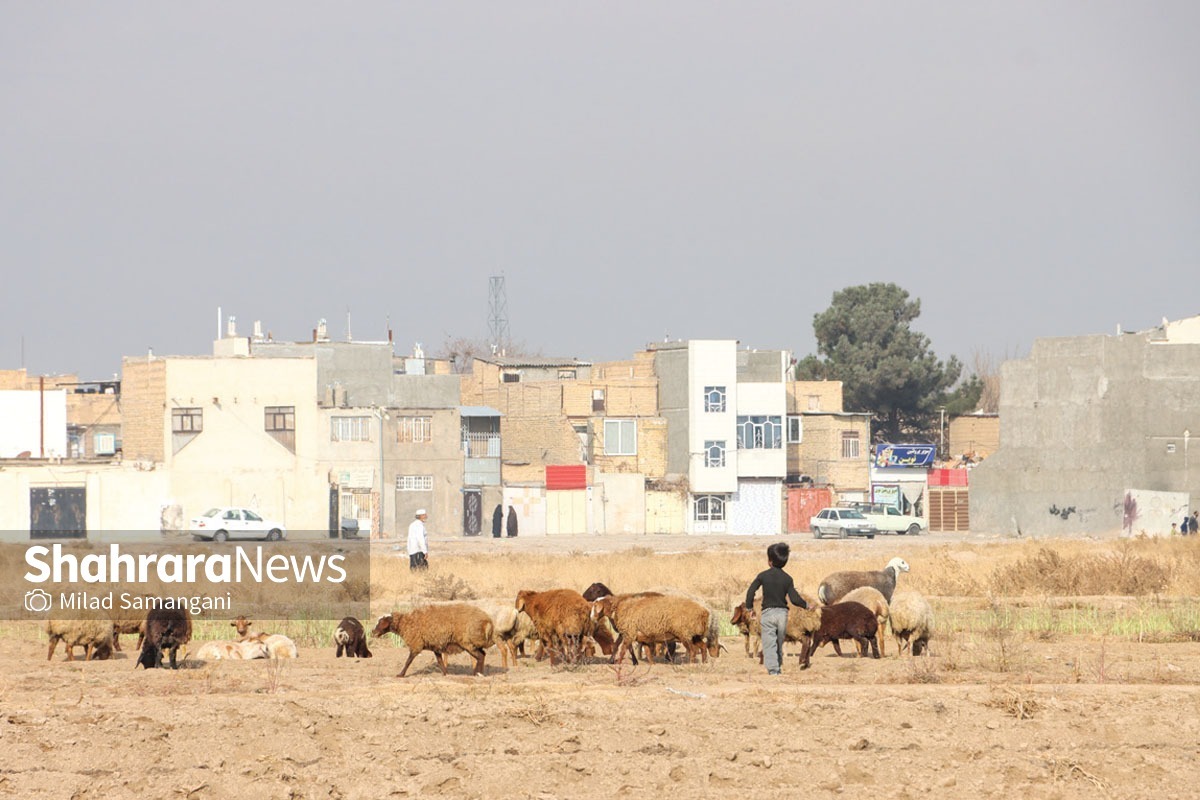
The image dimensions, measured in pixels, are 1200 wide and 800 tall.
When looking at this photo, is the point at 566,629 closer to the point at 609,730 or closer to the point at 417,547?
the point at 609,730

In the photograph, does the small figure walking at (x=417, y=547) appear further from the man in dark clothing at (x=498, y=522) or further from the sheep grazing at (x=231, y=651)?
the man in dark clothing at (x=498, y=522)

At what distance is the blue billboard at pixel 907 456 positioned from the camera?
7788cm

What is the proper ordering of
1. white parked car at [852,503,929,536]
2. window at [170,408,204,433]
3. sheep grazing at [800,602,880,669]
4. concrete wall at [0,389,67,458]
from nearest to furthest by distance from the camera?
1. sheep grazing at [800,602,880,669]
2. window at [170,408,204,433]
3. white parked car at [852,503,929,536]
4. concrete wall at [0,389,67,458]

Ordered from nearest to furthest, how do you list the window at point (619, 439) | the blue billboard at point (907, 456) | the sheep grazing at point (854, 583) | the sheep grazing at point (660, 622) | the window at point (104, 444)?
the sheep grazing at point (660, 622) → the sheep grazing at point (854, 583) → the window at point (619, 439) → the window at point (104, 444) → the blue billboard at point (907, 456)

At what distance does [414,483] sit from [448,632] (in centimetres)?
5061

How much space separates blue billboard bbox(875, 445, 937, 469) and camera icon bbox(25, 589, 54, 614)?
2214 inches

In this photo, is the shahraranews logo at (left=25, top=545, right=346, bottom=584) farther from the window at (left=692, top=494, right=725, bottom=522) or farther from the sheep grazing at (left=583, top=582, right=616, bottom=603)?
the window at (left=692, top=494, right=725, bottom=522)

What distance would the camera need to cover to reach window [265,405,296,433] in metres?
61.8

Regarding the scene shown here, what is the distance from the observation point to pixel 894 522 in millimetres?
65438

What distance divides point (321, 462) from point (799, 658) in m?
48.0

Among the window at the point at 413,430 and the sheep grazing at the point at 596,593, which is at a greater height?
the window at the point at 413,430

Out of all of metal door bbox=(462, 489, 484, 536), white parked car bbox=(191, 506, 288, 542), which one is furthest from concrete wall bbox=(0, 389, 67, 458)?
metal door bbox=(462, 489, 484, 536)

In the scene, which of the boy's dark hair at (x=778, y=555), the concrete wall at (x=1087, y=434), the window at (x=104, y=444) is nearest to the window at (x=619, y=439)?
the concrete wall at (x=1087, y=434)

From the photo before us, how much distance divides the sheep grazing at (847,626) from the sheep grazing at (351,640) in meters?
5.67
